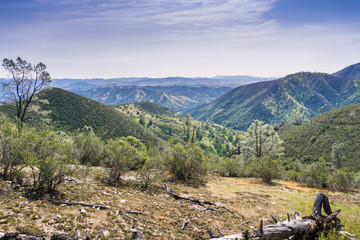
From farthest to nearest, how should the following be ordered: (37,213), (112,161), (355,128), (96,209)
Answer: (355,128) → (112,161) → (96,209) → (37,213)

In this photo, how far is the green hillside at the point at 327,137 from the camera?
5894cm

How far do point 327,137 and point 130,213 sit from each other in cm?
8474

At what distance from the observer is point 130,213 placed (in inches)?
320

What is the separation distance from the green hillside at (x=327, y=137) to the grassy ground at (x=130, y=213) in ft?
184

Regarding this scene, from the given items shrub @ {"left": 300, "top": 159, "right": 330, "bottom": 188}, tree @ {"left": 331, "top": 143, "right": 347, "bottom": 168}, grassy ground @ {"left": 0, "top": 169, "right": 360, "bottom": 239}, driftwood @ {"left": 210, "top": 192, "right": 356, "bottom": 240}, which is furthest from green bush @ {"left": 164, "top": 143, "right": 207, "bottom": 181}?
tree @ {"left": 331, "top": 143, "right": 347, "bottom": 168}

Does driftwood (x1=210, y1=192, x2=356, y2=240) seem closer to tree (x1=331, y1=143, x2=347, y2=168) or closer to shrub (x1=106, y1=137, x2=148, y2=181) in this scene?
shrub (x1=106, y1=137, x2=148, y2=181)

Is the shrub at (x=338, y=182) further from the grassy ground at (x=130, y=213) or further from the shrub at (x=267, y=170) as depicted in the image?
the grassy ground at (x=130, y=213)

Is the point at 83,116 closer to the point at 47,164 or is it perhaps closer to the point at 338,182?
the point at 47,164

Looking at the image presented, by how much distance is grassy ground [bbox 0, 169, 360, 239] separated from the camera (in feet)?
19.8

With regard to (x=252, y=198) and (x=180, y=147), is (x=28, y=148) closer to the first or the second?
(x=180, y=147)

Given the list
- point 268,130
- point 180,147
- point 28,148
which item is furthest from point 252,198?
point 268,130

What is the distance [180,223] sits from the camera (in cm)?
805

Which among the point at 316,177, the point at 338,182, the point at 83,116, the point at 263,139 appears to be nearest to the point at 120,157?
the point at 316,177

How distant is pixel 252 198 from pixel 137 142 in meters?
9.84
